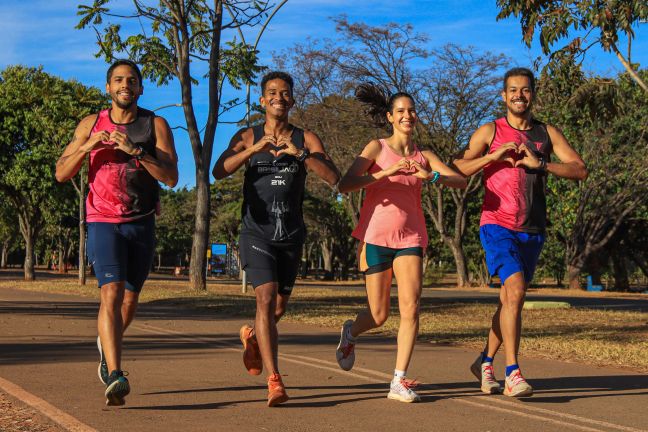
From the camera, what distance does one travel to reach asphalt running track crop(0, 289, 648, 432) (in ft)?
17.8

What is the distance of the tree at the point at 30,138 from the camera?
33.3m

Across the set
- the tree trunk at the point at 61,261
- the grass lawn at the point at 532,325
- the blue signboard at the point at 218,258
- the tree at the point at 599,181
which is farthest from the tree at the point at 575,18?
the tree trunk at the point at 61,261

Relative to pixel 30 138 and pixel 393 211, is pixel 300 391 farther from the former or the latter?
pixel 30 138

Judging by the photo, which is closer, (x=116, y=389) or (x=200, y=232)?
(x=116, y=389)

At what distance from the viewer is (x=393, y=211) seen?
6621 mm

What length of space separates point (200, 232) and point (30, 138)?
1482 cm

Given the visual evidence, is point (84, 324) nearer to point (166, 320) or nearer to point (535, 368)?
point (166, 320)

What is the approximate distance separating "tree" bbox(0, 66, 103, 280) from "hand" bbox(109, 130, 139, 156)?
88.5 feet

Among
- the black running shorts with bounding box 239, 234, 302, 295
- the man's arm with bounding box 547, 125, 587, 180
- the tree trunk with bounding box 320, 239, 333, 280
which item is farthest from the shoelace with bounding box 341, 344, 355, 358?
the tree trunk with bounding box 320, 239, 333, 280

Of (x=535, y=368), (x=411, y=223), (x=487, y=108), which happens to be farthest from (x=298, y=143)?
(x=487, y=108)

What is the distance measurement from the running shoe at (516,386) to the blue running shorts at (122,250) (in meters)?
2.63

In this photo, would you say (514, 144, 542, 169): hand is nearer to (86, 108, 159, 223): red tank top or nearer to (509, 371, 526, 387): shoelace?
(509, 371, 526, 387): shoelace

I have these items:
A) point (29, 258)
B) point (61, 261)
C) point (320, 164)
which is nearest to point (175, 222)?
point (61, 261)

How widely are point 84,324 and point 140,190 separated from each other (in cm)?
750
